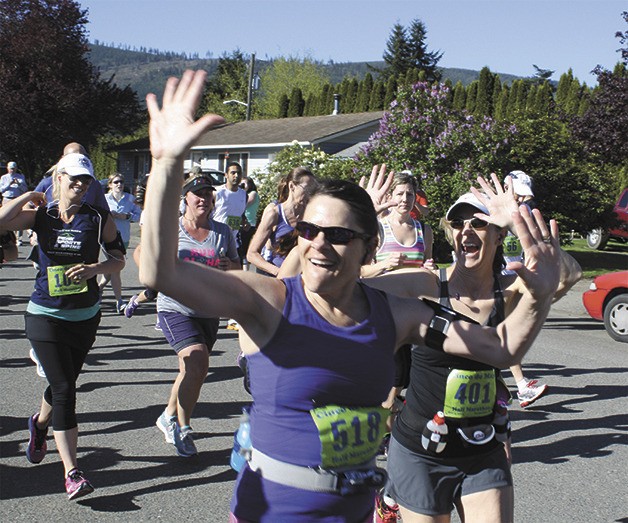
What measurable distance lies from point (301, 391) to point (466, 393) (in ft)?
Answer: 4.03

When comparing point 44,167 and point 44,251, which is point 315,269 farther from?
point 44,167

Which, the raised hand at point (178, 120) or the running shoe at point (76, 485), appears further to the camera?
the running shoe at point (76, 485)

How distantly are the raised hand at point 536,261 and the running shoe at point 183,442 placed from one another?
12.0 feet

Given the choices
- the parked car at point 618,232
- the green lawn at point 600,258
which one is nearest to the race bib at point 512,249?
the green lawn at point 600,258

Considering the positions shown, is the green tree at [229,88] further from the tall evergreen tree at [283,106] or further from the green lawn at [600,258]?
the green lawn at [600,258]

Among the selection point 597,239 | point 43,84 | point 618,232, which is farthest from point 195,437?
point 43,84

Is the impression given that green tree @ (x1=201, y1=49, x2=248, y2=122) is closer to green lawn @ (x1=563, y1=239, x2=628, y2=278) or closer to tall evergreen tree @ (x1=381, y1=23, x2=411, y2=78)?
tall evergreen tree @ (x1=381, y1=23, x2=411, y2=78)

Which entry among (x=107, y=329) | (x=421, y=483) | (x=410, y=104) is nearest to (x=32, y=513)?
(x=421, y=483)

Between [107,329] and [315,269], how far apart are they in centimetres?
893

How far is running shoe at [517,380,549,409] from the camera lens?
770 cm

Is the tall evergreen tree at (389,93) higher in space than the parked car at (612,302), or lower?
higher

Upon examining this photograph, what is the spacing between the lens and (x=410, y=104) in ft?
70.4

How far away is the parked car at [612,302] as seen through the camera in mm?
11828

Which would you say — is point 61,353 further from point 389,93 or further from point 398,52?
point 398,52
